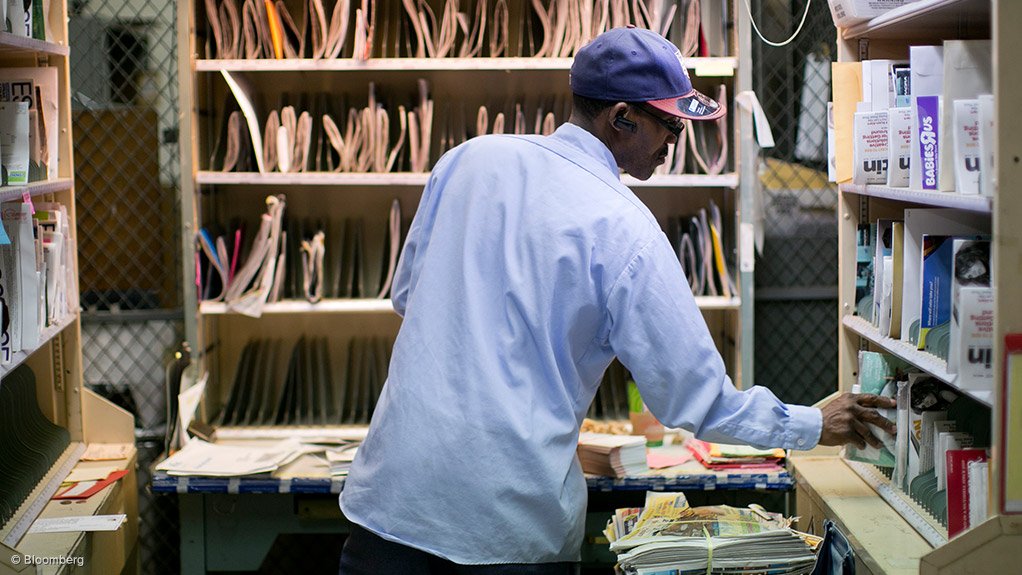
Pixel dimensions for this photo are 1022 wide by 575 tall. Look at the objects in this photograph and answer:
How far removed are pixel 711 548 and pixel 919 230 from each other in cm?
81

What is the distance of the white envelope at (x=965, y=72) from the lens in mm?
2025

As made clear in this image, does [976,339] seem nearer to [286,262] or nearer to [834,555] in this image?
[834,555]

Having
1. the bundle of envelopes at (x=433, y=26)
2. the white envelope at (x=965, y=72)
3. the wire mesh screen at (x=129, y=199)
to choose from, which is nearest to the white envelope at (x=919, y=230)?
the white envelope at (x=965, y=72)

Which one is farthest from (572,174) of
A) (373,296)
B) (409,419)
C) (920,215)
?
(373,296)

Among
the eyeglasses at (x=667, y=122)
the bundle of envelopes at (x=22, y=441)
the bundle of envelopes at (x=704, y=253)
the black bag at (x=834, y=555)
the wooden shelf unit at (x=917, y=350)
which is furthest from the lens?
the bundle of envelopes at (x=704, y=253)

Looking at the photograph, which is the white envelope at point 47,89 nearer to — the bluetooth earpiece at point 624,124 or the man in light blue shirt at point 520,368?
the man in light blue shirt at point 520,368

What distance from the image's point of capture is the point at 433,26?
3729mm

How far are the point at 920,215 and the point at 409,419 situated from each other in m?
1.17

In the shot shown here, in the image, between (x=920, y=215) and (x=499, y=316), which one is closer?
(x=499, y=316)

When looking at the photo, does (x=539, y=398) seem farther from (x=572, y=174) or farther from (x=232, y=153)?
(x=232, y=153)

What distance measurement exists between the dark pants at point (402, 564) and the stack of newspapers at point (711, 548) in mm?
222

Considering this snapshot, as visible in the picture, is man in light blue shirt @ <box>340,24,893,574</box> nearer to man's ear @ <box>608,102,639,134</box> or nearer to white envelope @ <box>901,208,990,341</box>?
man's ear @ <box>608,102,639,134</box>

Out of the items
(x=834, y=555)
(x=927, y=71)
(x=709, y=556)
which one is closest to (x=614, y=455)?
(x=834, y=555)

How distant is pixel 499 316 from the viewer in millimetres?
1941
